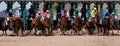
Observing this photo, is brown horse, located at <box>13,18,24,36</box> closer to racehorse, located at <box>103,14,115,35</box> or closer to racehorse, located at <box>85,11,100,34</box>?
racehorse, located at <box>85,11,100,34</box>

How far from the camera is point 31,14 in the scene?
28.4 m

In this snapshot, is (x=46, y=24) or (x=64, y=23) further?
(x=64, y=23)

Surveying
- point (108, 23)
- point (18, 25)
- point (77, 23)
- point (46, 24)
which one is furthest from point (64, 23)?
point (18, 25)

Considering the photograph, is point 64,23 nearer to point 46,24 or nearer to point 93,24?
point 46,24

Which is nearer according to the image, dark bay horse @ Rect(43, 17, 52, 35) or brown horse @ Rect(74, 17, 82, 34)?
dark bay horse @ Rect(43, 17, 52, 35)

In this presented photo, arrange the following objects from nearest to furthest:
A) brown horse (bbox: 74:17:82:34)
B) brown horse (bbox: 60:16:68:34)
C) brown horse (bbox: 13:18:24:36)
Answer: brown horse (bbox: 13:18:24:36)
brown horse (bbox: 60:16:68:34)
brown horse (bbox: 74:17:82:34)

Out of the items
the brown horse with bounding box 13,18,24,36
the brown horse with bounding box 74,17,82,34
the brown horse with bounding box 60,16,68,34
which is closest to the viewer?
the brown horse with bounding box 13,18,24,36

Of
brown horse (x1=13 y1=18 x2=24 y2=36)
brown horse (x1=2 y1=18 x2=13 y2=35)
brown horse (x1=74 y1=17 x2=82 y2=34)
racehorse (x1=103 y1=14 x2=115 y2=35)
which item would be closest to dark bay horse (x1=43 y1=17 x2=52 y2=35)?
brown horse (x1=13 y1=18 x2=24 y2=36)

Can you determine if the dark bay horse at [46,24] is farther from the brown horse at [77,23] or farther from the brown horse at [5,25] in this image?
the brown horse at [5,25]

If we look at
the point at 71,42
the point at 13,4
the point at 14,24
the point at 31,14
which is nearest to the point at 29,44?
the point at 71,42

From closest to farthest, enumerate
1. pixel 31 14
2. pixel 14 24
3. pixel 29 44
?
pixel 29 44
pixel 14 24
pixel 31 14

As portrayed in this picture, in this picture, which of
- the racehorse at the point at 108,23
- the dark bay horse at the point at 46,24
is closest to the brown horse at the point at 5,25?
the dark bay horse at the point at 46,24

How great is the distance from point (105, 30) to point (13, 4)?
23.0 ft

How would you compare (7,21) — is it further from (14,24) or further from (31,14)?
(31,14)
